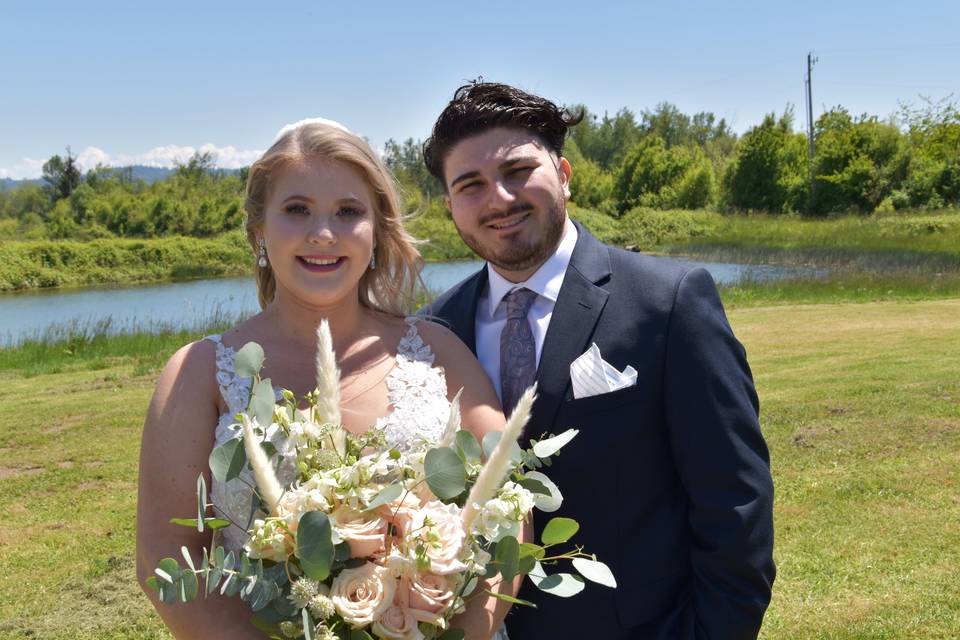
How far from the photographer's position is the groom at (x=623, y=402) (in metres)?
2.64

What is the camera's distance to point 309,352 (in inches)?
111

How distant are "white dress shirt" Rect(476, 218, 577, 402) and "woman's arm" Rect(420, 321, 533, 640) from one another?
A: 0.41 ft

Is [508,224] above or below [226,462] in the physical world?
above

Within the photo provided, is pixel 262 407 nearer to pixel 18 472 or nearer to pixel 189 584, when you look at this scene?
pixel 189 584

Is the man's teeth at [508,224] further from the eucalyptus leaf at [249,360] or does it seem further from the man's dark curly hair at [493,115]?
the eucalyptus leaf at [249,360]

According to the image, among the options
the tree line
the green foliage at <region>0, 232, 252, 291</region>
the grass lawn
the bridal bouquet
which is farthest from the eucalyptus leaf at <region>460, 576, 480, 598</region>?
the green foliage at <region>0, 232, 252, 291</region>

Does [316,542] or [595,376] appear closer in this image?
[316,542]

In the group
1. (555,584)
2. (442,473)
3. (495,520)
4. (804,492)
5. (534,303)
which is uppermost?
(534,303)

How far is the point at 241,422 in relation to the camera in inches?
78.3

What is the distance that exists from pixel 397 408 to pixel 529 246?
72cm

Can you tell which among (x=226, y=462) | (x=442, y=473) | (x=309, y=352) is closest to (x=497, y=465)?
(x=442, y=473)

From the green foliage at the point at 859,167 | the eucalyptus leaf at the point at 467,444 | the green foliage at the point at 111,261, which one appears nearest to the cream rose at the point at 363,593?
the eucalyptus leaf at the point at 467,444

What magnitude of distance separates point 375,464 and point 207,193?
258 ft

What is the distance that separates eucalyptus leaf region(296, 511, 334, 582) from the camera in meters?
1.76
